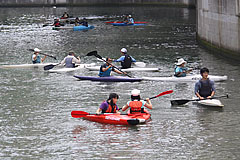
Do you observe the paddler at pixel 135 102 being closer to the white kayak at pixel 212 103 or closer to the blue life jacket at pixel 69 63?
the white kayak at pixel 212 103

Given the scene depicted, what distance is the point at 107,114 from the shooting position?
655 inches

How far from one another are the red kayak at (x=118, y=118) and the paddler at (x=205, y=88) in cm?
235

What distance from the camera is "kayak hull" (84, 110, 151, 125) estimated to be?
1616 cm

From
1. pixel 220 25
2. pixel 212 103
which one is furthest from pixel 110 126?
pixel 220 25

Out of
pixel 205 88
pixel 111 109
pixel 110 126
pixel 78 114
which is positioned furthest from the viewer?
pixel 205 88

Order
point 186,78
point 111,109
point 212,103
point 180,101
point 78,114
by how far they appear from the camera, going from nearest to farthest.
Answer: point 111,109 → point 78,114 → point 212,103 → point 180,101 → point 186,78

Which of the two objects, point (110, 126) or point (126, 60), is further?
point (126, 60)

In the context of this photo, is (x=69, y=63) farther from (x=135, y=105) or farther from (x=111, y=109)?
(x=135, y=105)

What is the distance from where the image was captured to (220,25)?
3216 centimetres

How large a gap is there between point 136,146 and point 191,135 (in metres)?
2.00

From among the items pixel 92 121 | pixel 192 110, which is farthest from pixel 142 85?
pixel 92 121

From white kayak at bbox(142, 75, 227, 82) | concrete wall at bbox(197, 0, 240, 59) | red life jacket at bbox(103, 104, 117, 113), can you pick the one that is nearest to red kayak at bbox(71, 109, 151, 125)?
red life jacket at bbox(103, 104, 117, 113)

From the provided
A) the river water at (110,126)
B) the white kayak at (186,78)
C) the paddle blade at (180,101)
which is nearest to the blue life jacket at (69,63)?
the river water at (110,126)

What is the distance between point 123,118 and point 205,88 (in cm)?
365
